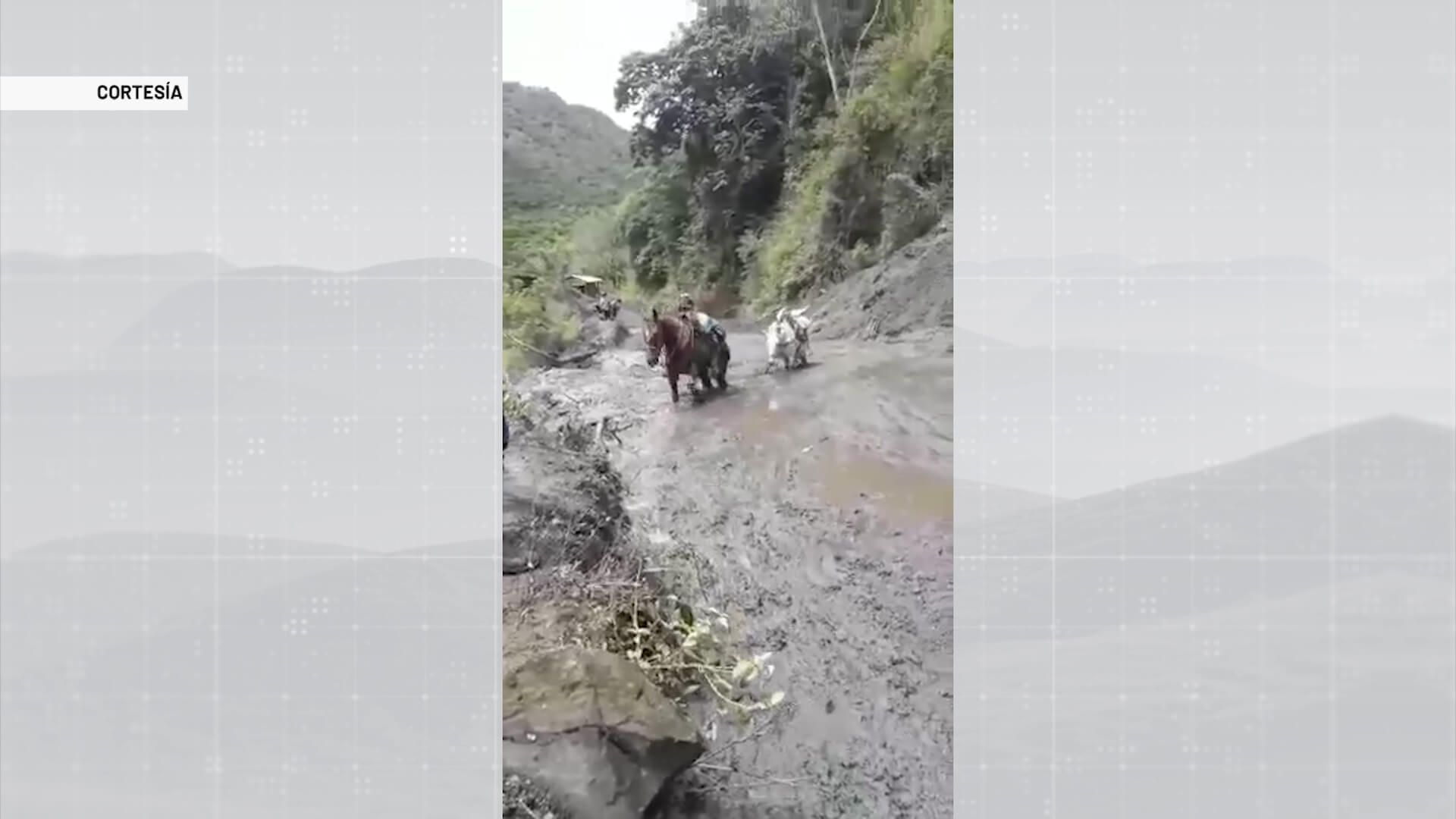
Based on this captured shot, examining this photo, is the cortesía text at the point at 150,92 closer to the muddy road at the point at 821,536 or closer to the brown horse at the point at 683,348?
the muddy road at the point at 821,536

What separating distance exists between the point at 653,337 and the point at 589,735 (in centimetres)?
71

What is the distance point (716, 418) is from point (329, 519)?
27.4 inches

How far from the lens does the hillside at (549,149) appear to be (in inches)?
85.1

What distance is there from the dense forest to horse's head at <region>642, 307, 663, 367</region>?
2.2 inches

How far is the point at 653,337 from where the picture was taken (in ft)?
7.22

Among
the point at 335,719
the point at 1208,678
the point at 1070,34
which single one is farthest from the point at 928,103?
the point at 335,719

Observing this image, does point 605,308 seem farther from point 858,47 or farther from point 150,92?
point 150,92

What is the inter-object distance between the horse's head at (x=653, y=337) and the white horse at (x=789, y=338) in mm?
196

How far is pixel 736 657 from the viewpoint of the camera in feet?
7.14

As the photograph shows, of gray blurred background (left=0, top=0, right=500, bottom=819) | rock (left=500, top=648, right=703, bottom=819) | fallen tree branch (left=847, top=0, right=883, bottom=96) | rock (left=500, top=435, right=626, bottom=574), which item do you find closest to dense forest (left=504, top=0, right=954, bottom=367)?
fallen tree branch (left=847, top=0, right=883, bottom=96)

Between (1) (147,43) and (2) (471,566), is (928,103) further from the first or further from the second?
(1) (147,43)

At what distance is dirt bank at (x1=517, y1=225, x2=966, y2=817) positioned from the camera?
2158 mm

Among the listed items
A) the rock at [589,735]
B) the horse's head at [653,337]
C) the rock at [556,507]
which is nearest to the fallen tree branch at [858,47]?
the horse's head at [653,337]

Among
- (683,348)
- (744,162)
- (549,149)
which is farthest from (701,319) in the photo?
(549,149)
